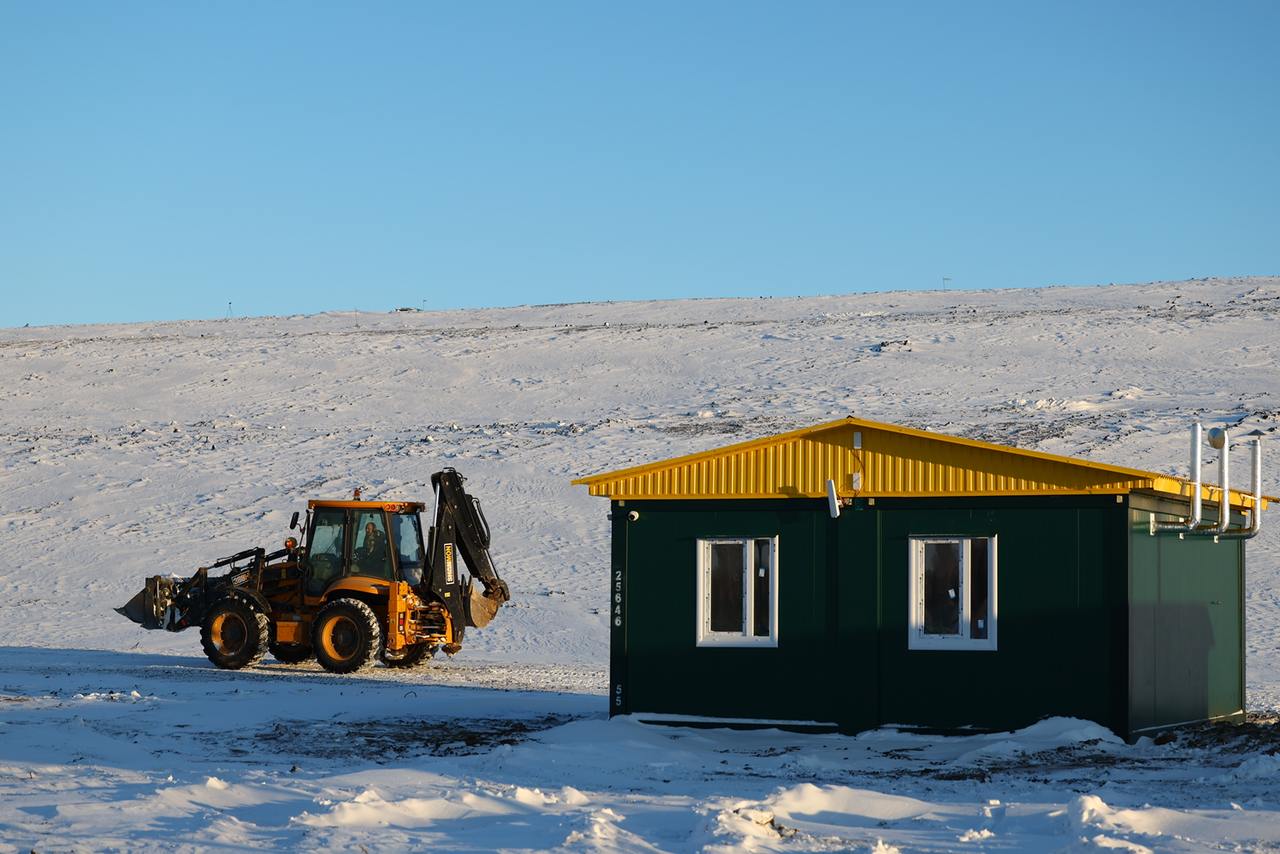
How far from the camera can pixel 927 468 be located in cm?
1625

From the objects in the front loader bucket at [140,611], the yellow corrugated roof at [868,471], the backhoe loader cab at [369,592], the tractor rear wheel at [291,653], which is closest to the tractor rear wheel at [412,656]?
the backhoe loader cab at [369,592]

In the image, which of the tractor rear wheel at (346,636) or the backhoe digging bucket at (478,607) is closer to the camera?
the tractor rear wheel at (346,636)

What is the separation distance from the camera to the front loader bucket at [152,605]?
2467 cm

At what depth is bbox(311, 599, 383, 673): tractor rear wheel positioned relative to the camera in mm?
23203

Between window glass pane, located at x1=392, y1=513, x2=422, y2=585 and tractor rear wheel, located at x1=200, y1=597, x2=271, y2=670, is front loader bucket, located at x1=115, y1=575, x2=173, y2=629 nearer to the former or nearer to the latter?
tractor rear wheel, located at x1=200, y1=597, x2=271, y2=670

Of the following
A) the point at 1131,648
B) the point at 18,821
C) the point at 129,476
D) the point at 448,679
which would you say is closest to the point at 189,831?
the point at 18,821

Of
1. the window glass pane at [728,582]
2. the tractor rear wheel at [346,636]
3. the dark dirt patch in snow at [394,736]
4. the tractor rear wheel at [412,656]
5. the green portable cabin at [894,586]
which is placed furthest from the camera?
the tractor rear wheel at [412,656]

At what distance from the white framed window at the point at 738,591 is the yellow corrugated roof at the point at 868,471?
0.53 meters

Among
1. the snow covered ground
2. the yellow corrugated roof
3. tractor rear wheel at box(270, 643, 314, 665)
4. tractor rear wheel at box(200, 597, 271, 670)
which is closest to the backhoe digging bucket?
the snow covered ground

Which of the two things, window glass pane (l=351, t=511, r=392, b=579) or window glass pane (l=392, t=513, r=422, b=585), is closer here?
window glass pane (l=351, t=511, r=392, b=579)

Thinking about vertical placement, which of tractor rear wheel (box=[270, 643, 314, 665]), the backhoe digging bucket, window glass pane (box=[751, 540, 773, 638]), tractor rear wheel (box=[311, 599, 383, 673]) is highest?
window glass pane (box=[751, 540, 773, 638])

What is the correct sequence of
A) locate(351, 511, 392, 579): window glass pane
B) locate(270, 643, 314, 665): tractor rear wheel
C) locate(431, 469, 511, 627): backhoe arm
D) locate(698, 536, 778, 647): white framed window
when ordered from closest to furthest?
locate(698, 536, 778, 647): white framed window → locate(431, 469, 511, 627): backhoe arm → locate(351, 511, 392, 579): window glass pane → locate(270, 643, 314, 665): tractor rear wheel

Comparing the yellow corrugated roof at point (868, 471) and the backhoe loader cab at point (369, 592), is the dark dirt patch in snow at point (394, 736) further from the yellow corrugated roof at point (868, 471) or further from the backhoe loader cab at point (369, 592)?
the backhoe loader cab at point (369, 592)

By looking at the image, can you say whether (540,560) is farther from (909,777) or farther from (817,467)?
(909,777)
